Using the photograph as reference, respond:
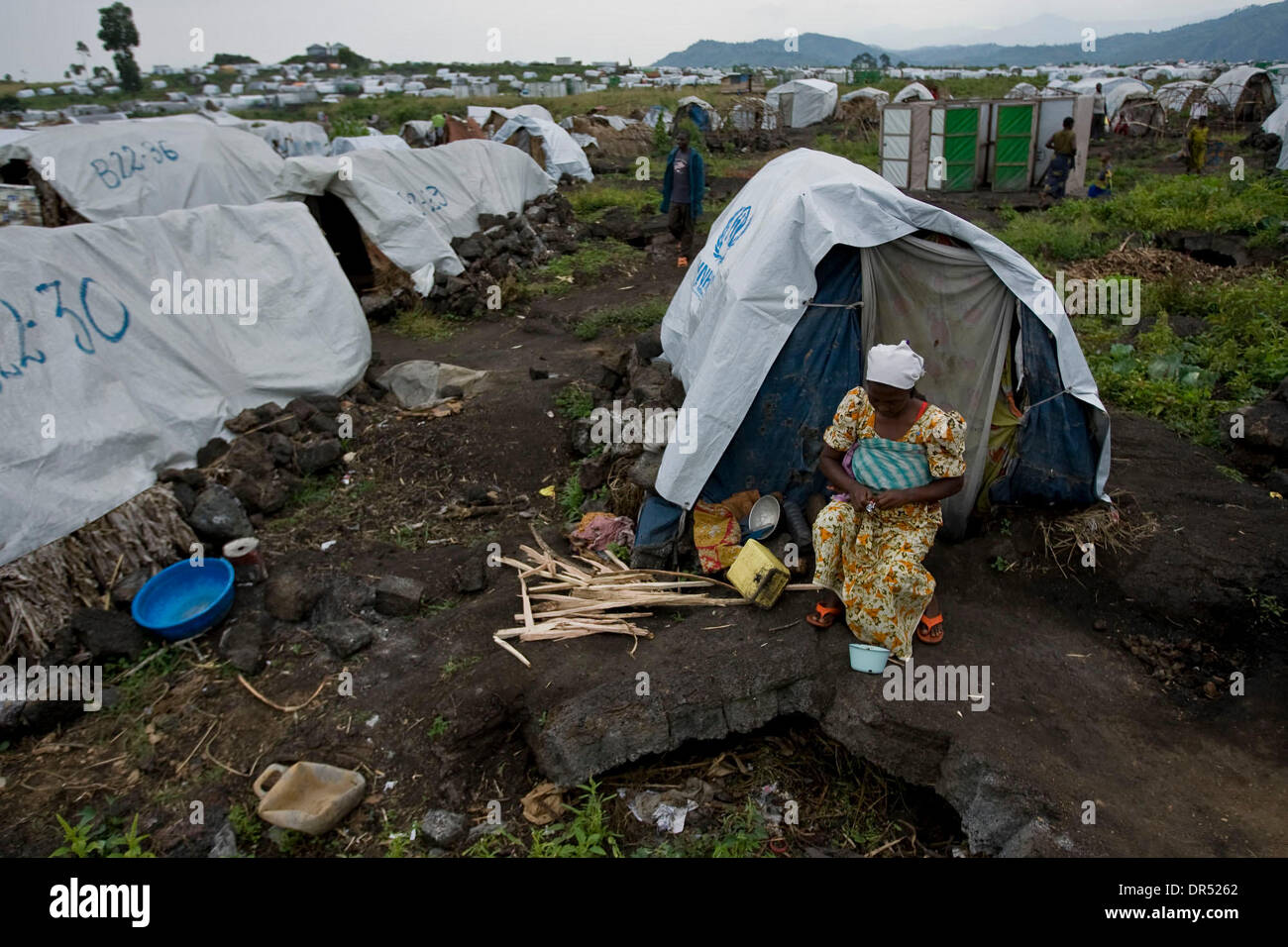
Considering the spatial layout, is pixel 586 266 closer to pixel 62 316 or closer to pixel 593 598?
pixel 62 316

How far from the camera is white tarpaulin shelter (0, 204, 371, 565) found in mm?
4805

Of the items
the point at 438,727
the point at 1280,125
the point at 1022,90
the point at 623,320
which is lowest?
Result: the point at 438,727

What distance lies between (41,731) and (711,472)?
3826mm

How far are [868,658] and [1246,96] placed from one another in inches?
1229

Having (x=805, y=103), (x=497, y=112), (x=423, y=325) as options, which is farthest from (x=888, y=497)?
(x=805, y=103)

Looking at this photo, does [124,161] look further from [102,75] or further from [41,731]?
[102,75]

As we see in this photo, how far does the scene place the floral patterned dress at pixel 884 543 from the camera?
11.5ft

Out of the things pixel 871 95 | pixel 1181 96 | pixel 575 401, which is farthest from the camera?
pixel 871 95

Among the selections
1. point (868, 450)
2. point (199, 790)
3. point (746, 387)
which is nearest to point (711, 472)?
point (746, 387)

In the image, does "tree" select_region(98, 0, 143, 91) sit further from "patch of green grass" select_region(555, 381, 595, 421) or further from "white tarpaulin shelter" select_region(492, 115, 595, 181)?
"patch of green grass" select_region(555, 381, 595, 421)

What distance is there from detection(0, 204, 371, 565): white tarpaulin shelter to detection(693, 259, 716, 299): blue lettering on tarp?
3607 millimetres

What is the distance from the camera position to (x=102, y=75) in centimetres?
6219

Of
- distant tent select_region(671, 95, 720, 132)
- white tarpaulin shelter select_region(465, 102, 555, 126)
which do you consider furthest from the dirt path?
distant tent select_region(671, 95, 720, 132)

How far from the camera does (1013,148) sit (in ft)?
54.4
